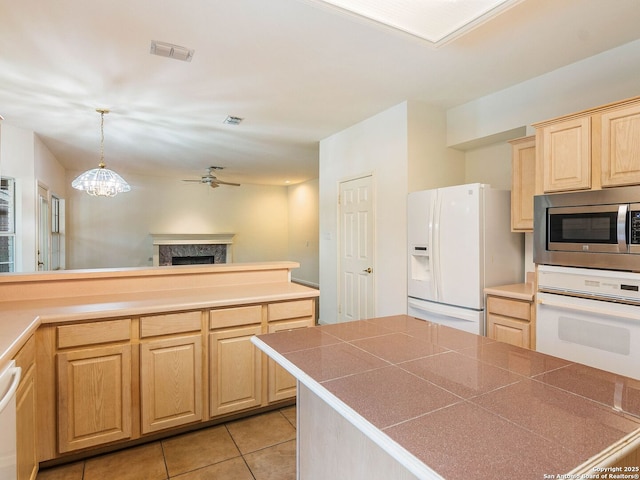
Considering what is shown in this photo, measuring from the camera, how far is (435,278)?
10.2 feet

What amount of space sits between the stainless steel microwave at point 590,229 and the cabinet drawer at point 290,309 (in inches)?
64.8

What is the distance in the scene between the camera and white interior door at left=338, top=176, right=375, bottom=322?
13.3ft

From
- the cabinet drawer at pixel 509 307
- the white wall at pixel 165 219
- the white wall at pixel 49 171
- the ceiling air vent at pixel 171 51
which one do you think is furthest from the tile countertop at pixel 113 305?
the white wall at pixel 165 219

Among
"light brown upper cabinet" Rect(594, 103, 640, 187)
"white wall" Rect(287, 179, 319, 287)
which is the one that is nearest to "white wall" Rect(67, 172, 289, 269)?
"white wall" Rect(287, 179, 319, 287)

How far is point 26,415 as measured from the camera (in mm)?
1672

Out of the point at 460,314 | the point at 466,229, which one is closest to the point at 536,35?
the point at 466,229

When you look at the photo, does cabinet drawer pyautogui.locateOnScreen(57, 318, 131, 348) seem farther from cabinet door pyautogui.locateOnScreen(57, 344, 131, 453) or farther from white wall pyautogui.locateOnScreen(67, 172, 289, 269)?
white wall pyautogui.locateOnScreen(67, 172, 289, 269)

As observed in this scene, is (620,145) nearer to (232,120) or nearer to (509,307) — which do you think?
(509,307)

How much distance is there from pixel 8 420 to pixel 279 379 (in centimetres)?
159

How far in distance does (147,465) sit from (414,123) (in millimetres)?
3418

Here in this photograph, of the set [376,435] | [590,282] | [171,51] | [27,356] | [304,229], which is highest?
[171,51]

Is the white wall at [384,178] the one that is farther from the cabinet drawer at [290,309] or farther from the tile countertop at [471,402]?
the tile countertop at [471,402]

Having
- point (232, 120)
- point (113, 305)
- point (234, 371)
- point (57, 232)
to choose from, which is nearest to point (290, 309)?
point (234, 371)

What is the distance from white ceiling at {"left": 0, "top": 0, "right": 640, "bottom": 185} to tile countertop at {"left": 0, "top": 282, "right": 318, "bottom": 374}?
5.59ft
